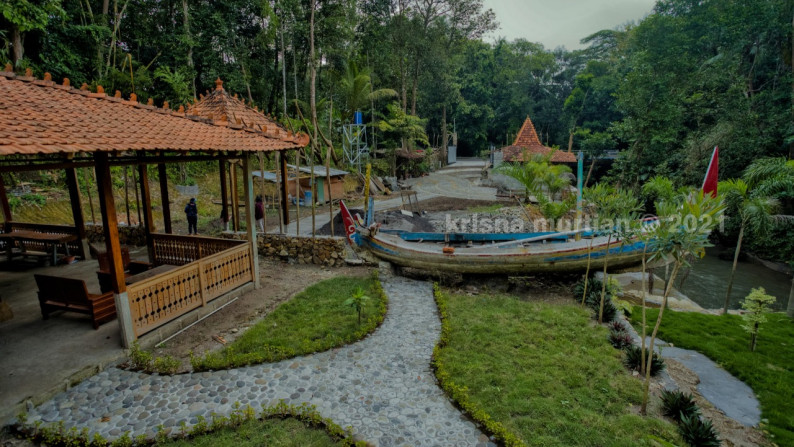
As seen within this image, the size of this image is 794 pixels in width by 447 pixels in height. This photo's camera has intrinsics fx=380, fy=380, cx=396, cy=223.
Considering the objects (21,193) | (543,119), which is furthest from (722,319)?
Result: (543,119)

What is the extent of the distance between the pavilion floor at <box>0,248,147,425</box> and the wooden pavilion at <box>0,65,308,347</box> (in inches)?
20.0

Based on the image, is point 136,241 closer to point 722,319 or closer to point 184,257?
point 184,257

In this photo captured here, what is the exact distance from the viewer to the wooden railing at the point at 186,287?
6129 millimetres

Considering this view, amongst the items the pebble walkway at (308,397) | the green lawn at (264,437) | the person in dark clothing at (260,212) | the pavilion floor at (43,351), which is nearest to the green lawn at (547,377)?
the pebble walkway at (308,397)

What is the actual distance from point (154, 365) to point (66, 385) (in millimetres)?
992

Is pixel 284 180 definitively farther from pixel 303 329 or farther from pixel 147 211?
pixel 303 329

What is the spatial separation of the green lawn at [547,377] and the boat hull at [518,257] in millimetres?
1905

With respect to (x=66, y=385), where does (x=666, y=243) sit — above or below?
above

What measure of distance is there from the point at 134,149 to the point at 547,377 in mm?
6887

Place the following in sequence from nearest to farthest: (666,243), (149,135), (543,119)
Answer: (666,243) < (149,135) < (543,119)

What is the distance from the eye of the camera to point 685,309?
10.3 m

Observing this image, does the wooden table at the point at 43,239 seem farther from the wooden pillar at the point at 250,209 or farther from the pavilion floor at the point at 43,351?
the wooden pillar at the point at 250,209

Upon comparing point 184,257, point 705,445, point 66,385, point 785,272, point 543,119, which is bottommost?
point 785,272

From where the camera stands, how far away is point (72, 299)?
20.6ft
